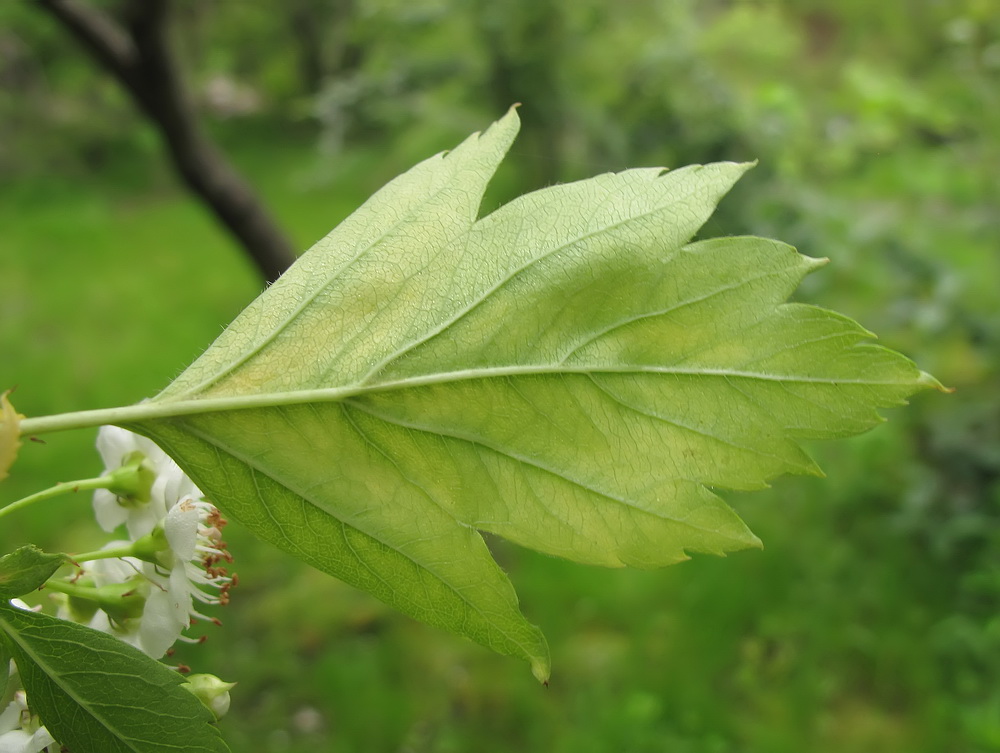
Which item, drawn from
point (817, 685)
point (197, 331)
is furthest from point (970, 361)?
point (197, 331)

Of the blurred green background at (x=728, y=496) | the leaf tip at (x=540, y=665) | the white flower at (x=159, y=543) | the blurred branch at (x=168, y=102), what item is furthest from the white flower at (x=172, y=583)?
the blurred branch at (x=168, y=102)

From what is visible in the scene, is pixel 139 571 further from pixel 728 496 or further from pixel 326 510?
pixel 728 496

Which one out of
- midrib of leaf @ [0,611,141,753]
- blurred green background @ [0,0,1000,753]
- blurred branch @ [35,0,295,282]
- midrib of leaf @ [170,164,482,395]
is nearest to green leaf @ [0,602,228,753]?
midrib of leaf @ [0,611,141,753]

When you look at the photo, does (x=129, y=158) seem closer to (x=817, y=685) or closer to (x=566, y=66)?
(x=566, y=66)

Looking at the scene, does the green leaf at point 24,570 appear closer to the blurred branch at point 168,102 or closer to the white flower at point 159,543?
the white flower at point 159,543

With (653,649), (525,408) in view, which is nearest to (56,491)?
(525,408)

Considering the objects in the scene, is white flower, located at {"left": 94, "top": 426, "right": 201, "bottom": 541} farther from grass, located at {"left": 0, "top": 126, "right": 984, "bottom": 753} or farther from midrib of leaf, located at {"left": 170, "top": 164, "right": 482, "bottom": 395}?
grass, located at {"left": 0, "top": 126, "right": 984, "bottom": 753}

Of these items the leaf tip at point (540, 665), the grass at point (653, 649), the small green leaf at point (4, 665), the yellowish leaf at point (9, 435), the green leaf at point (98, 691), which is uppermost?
the yellowish leaf at point (9, 435)
